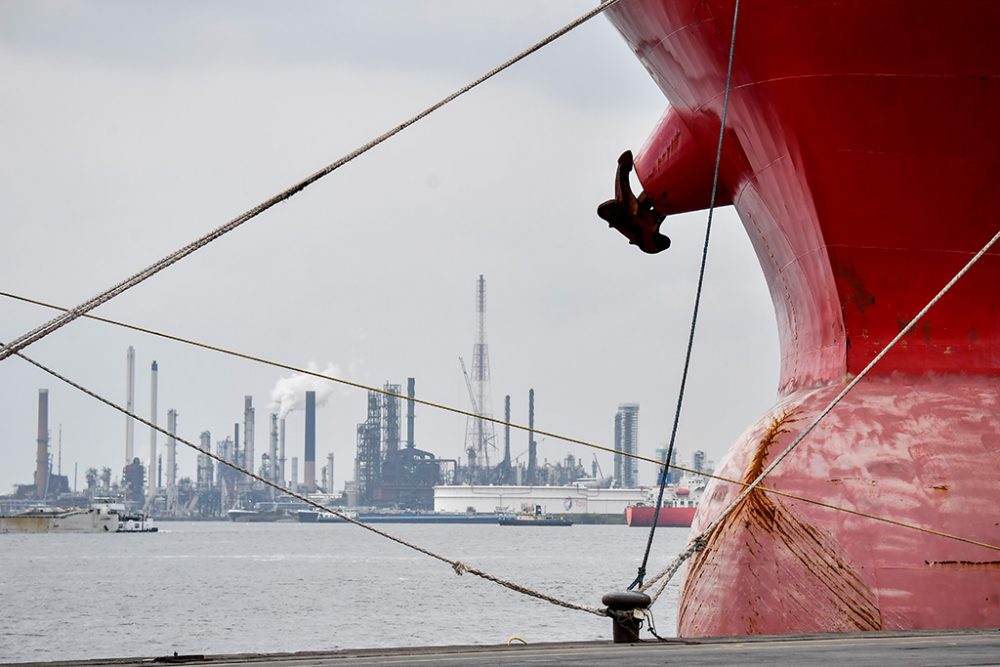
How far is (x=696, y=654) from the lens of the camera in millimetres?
5617

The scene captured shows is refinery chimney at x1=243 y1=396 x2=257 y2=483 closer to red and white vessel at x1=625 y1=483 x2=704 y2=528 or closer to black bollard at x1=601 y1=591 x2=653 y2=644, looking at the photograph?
red and white vessel at x1=625 y1=483 x2=704 y2=528

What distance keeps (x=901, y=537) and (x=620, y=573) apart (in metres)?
45.0

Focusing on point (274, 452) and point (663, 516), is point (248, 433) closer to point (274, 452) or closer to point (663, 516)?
point (274, 452)

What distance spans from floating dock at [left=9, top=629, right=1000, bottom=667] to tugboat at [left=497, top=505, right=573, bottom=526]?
136 metres

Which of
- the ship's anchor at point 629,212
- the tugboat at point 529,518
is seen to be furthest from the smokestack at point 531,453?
the ship's anchor at point 629,212

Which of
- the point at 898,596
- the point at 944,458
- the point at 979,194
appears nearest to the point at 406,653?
the point at 898,596

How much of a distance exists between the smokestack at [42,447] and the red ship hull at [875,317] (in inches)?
5652

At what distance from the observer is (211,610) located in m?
34.0

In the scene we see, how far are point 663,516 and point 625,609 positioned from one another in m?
116

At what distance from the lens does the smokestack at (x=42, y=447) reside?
148 m

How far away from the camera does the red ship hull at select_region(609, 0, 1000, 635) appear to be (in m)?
8.06

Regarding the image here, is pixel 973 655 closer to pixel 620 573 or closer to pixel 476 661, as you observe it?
pixel 476 661

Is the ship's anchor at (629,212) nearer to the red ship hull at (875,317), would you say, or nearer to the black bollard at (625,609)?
the red ship hull at (875,317)

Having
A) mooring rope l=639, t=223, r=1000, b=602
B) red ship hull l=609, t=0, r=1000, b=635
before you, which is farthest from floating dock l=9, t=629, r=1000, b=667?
red ship hull l=609, t=0, r=1000, b=635
